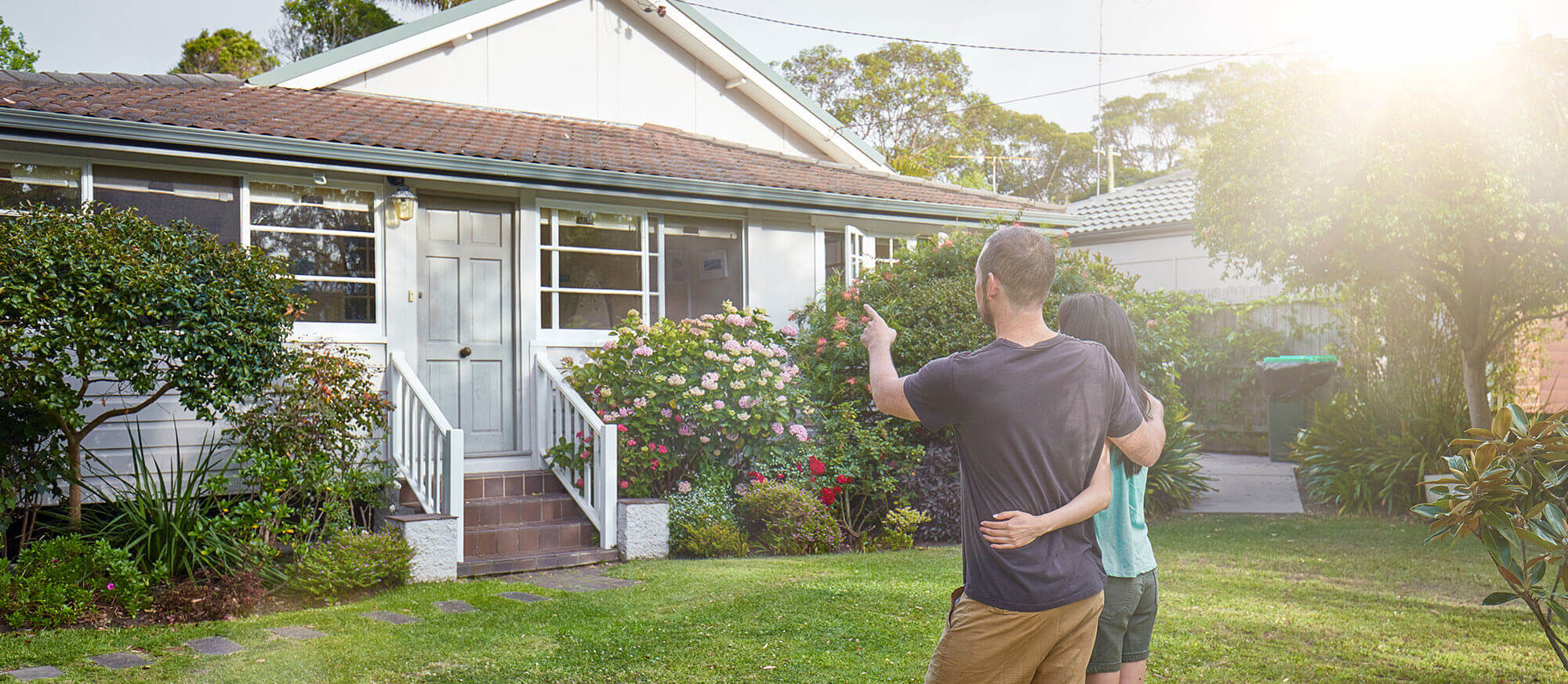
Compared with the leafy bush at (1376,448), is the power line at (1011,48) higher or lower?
higher

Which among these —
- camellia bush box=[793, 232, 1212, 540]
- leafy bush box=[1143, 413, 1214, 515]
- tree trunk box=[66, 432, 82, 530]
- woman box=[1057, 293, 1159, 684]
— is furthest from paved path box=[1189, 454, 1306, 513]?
tree trunk box=[66, 432, 82, 530]

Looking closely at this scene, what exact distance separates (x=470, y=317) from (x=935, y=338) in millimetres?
3871

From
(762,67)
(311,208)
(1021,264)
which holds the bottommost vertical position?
(1021,264)

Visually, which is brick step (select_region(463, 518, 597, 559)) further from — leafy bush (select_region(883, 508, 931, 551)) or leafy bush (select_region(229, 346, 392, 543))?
leafy bush (select_region(883, 508, 931, 551))

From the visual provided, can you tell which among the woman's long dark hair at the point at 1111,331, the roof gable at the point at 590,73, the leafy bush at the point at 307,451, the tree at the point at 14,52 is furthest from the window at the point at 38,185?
the tree at the point at 14,52

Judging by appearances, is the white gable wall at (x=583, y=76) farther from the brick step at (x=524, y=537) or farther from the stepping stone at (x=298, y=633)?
the stepping stone at (x=298, y=633)

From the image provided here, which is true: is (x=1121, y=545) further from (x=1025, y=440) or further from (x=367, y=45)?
(x=367, y=45)

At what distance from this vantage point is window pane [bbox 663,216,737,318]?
10.0 meters

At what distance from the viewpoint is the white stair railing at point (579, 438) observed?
306 inches

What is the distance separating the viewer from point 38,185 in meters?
7.40

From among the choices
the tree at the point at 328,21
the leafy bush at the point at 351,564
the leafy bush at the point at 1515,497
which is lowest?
the leafy bush at the point at 351,564

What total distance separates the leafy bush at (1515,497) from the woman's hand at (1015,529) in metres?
2.00

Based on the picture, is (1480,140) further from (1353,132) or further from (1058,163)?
(1058,163)

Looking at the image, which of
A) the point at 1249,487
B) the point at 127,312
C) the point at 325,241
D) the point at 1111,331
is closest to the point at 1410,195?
the point at 1249,487
